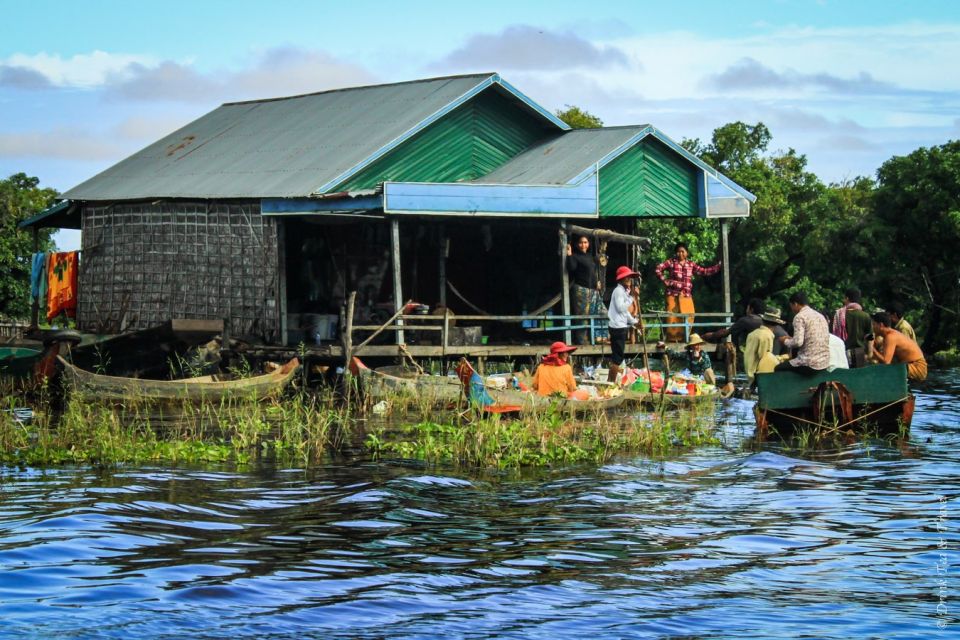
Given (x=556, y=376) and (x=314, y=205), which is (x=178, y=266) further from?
(x=556, y=376)

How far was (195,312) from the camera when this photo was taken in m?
22.7

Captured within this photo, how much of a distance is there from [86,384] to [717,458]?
8.78 m

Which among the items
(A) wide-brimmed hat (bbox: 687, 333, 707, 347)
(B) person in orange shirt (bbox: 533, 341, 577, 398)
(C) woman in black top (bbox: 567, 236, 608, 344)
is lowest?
(B) person in orange shirt (bbox: 533, 341, 577, 398)

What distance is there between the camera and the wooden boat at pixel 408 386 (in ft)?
55.9

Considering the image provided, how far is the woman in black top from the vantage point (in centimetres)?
2089

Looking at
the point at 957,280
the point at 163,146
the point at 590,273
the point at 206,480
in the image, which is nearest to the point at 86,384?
the point at 206,480

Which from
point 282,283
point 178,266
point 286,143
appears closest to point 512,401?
point 282,283

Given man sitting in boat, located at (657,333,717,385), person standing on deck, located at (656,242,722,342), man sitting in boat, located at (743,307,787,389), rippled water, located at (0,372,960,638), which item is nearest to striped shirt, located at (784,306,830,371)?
rippled water, located at (0,372,960,638)

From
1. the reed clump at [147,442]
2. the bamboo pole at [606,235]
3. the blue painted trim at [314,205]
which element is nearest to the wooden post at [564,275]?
the bamboo pole at [606,235]

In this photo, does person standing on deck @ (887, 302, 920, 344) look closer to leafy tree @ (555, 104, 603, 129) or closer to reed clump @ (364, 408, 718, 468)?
reed clump @ (364, 408, 718, 468)

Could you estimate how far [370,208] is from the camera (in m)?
19.4

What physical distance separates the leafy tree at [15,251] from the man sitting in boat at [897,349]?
23747mm

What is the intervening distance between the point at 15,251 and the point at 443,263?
15.7 meters

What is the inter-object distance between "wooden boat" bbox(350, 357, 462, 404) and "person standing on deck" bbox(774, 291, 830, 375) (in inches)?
190
